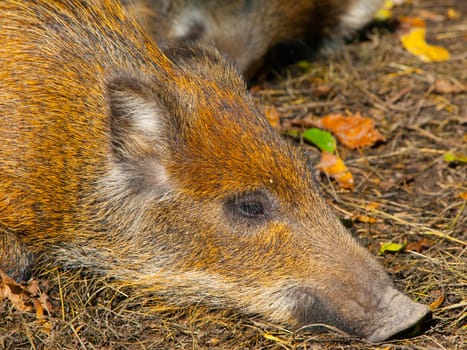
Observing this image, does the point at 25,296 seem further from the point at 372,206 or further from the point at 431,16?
the point at 431,16

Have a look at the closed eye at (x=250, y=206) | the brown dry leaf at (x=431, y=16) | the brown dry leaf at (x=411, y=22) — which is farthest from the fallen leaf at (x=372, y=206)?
the brown dry leaf at (x=431, y=16)

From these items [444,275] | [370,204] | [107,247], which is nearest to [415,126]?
[370,204]

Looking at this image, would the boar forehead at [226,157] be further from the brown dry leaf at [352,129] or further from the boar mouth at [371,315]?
the brown dry leaf at [352,129]

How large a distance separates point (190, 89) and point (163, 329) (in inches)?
49.8

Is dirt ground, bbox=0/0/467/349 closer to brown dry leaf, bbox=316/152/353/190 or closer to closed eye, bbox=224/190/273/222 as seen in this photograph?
brown dry leaf, bbox=316/152/353/190

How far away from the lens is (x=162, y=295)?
4.19m

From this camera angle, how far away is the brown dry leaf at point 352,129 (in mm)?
5742

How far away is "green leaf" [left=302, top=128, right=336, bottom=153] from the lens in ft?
18.4

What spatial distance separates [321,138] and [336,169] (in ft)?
1.34

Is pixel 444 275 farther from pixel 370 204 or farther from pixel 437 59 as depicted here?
pixel 437 59

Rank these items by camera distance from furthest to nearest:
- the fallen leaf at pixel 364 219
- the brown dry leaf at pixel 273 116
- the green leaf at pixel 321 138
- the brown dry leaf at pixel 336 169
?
1. the brown dry leaf at pixel 273 116
2. the green leaf at pixel 321 138
3. the brown dry leaf at pixel 336 169
4. the fallen leaf at pixel 364 219

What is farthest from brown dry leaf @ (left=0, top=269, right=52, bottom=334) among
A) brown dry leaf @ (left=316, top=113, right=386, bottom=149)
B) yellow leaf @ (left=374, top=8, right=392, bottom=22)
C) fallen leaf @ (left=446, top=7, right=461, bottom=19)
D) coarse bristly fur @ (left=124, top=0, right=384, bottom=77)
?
fallen leaf @ (left=446, top=7, right=461, bottom=19)

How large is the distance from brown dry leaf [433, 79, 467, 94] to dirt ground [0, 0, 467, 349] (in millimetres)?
24

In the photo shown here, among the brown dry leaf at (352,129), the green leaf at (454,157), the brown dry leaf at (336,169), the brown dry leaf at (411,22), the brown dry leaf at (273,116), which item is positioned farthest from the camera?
the brown dry leaf at (411,22)
